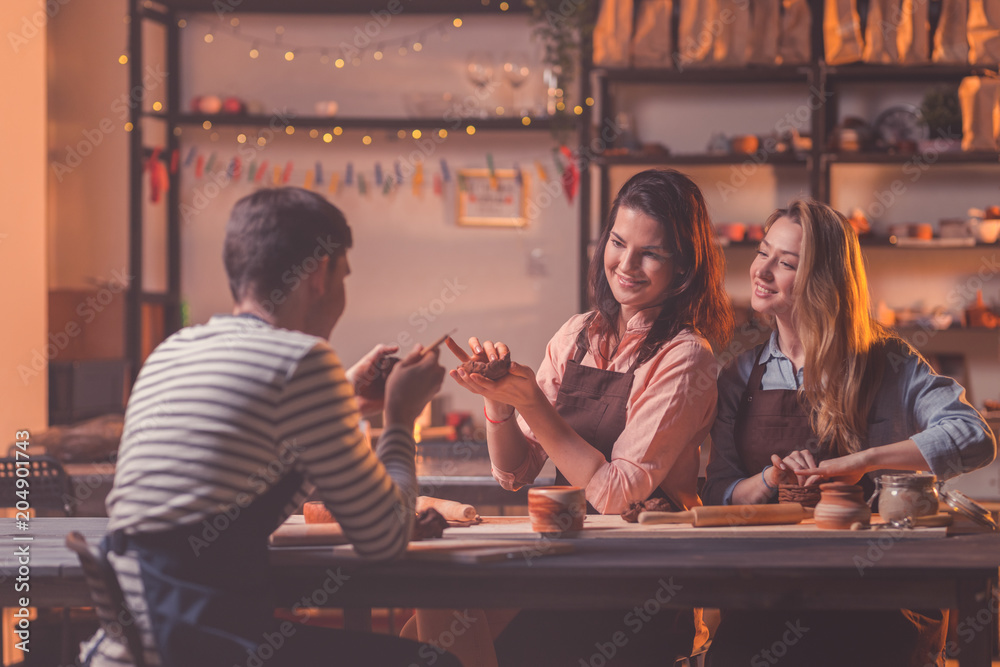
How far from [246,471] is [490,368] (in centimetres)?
60

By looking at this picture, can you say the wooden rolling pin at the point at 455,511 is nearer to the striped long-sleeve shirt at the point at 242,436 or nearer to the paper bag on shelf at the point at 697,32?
the striped long-sleeve shirt at the point at 242,436

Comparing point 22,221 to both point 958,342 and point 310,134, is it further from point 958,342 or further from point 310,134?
point 958,342

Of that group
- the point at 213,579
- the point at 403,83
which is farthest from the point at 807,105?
the point at 213,579

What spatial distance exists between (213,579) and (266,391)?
10.5 inches

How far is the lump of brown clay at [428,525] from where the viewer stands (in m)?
1.52

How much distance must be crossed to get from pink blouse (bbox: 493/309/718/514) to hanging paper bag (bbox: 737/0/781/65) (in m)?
2.51

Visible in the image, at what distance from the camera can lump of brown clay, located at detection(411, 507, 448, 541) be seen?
1523 mm

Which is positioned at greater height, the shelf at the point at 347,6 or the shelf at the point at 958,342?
the shelf at the point at 347,6

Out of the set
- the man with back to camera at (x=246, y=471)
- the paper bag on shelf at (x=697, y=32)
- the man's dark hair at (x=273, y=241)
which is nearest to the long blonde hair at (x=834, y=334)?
the man with back to camera at (x=246, y=471)

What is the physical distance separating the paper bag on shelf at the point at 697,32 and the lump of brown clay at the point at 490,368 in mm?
2765

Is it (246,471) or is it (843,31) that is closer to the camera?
(246,471)

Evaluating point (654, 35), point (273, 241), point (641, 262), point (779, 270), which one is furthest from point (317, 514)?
point (654, 35)

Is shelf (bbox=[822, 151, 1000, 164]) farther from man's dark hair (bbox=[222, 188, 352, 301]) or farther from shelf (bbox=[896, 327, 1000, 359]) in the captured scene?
man's dark hair (bbox=[222, 188, 352, 301])

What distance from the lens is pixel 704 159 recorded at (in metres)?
4.06
